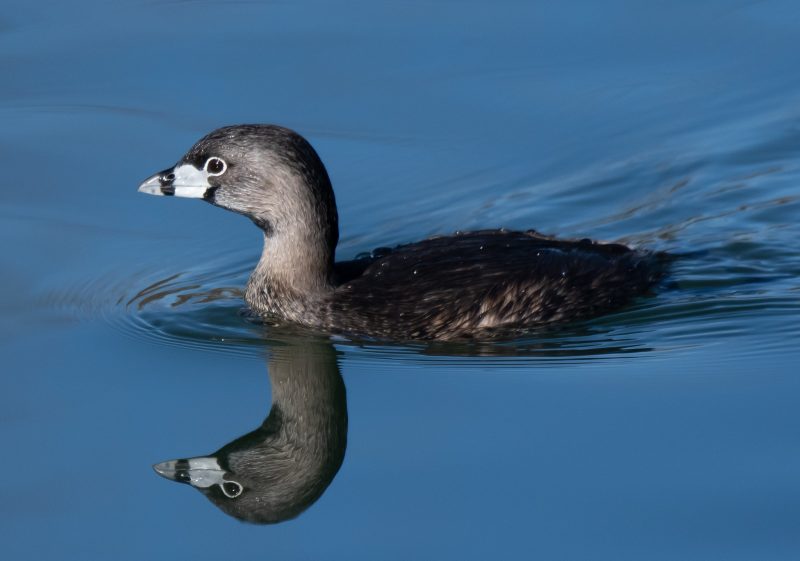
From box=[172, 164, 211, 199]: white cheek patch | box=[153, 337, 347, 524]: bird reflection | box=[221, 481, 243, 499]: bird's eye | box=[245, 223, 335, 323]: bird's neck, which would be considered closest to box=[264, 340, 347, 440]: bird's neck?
box=[153, 337, 347, 524]: bird reflection

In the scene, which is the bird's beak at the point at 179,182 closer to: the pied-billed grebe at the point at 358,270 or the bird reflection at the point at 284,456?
the pied-billed grebe at the point at 358,270

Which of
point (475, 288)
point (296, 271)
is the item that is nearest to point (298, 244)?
point (296, 271)

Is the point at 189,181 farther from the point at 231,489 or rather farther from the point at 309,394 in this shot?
the point at 231,489

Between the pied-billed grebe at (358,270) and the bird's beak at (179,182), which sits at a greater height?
the bird's beak at (179,182)

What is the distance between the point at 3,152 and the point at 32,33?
2.42 meters

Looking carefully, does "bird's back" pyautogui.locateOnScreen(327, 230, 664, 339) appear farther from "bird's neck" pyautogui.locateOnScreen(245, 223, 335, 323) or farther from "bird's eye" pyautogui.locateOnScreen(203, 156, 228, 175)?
"bird's eye" pyautogui.locateOnScreen(203, 156, 228, 175)

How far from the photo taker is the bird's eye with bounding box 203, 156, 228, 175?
9977mm

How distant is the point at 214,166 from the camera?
10.0 m

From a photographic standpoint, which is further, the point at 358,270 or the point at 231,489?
the point at 358,270

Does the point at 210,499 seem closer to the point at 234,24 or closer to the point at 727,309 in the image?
the point at 727,309

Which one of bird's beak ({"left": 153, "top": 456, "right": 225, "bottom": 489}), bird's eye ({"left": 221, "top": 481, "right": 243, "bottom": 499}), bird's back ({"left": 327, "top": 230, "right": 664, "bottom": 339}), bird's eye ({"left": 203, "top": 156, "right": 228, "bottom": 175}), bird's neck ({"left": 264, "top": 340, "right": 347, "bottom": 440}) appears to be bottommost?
bird's eye ({"left": 221, "top": 481, "right": 243, "bottom": 499})

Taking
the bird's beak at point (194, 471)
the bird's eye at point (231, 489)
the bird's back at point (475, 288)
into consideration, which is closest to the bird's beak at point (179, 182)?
the bird's back at point (475, 288)

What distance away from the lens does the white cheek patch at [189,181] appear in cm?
1002

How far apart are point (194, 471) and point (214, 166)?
2560mm
